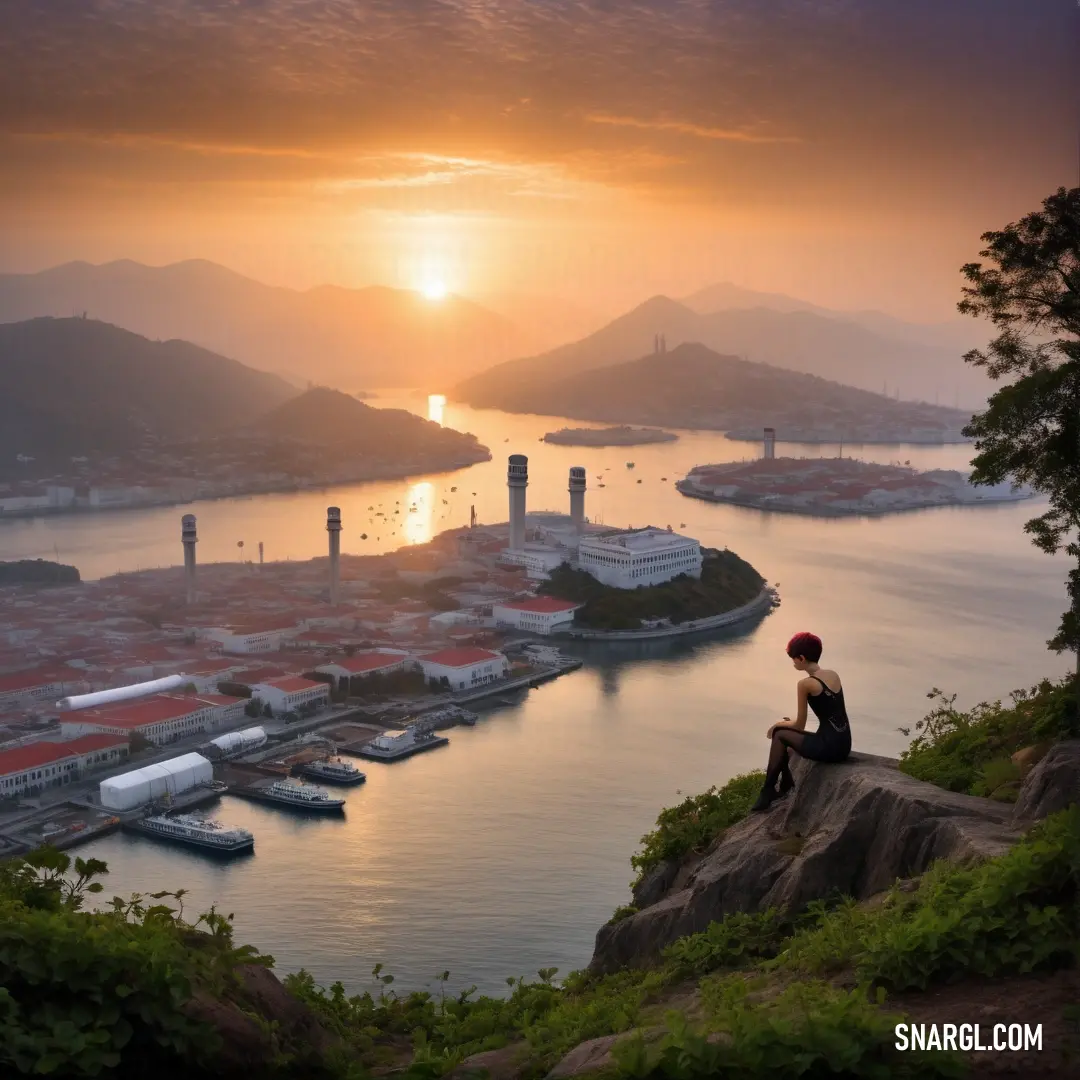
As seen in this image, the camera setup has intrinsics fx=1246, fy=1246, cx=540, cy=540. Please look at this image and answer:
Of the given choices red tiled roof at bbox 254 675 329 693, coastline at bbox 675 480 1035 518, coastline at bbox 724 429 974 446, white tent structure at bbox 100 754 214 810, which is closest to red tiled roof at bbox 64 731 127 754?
white tent structure at bbox 100 754 214 810

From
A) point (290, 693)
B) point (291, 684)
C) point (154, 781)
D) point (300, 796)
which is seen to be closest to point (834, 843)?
point (300, 796)

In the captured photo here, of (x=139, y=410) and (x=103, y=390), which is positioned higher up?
(x=103, y=390)

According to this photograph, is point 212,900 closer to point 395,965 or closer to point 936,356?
point 395,965

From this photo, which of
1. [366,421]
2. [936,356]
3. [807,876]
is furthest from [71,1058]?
[936,356]

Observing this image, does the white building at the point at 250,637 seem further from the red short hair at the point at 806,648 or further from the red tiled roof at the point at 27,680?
the red short hair at the point at 806,648

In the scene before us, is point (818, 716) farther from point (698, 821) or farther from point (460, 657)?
point (460, 657)
